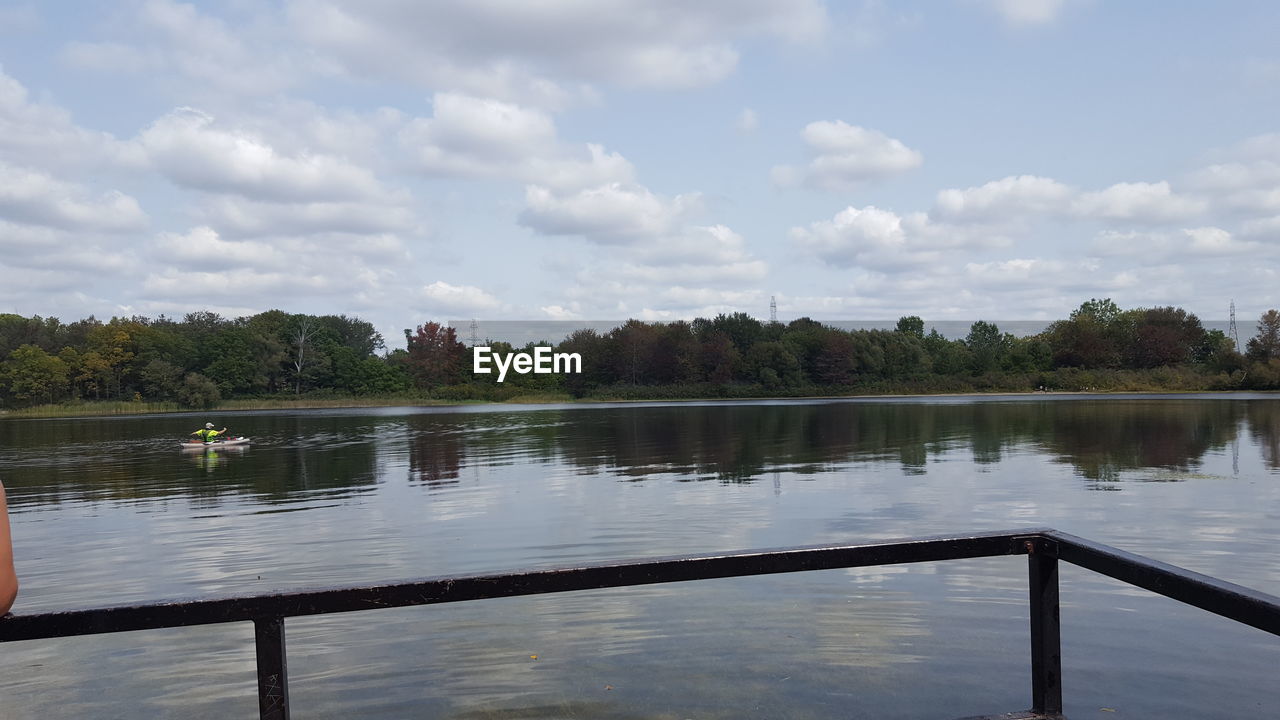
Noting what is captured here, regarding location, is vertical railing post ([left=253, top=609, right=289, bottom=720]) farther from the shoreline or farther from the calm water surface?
the shoreline

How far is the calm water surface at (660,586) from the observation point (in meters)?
5.86

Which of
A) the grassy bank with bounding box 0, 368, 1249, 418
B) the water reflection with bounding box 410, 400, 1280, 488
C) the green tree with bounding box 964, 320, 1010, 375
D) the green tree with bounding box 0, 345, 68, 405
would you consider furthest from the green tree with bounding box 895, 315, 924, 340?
the green tree with bounding box 0, 345, 68, 405

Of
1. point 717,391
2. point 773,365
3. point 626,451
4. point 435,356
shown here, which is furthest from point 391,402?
point 626,451

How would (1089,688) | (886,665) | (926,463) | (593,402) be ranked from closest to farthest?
1. (1089,688)
2. (886,665)
3. (926,463)
4. (593,402)

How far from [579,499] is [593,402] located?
77098mm

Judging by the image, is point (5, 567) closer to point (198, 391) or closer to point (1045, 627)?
point (1045, 627)

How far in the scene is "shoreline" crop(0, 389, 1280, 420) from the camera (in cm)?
8519

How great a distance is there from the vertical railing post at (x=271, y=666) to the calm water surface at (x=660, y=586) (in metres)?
0.51

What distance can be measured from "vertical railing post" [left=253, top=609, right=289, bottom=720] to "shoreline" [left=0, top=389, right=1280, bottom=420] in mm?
84347

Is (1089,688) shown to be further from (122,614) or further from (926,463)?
(926,463)

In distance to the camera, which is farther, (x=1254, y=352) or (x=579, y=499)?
(x=1254, y=352)

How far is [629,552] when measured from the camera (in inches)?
442

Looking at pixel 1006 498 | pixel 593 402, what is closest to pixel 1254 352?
pixel 593 402

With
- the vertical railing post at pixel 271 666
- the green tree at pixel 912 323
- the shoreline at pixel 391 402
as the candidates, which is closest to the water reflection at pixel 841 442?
the vertical railing post at pixel 271 666
